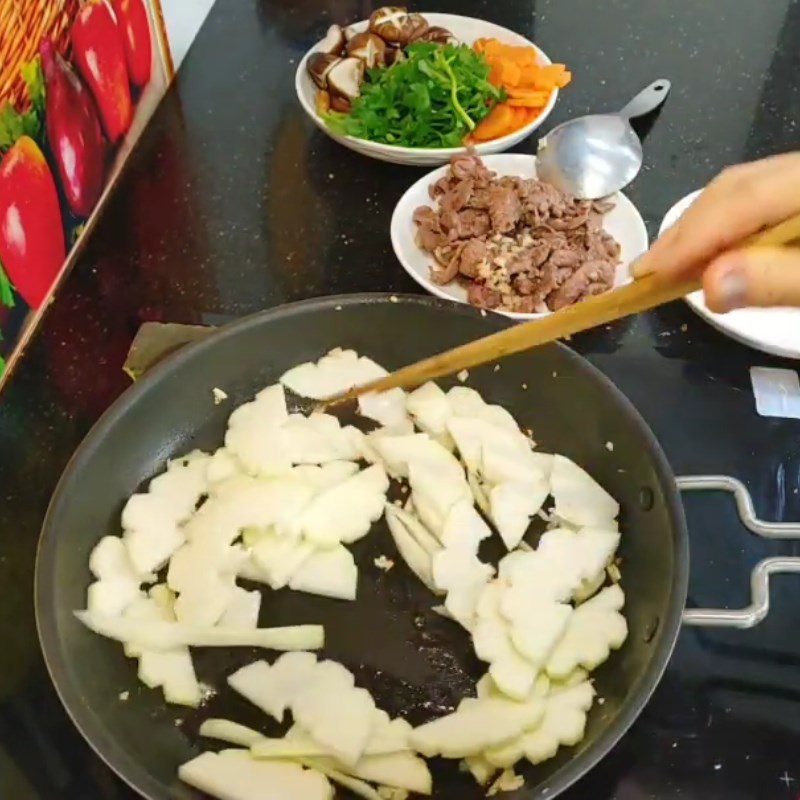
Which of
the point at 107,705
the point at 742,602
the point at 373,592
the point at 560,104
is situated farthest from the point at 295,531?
the point at 560,104

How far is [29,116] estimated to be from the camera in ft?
3.26

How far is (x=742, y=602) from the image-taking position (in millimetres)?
877

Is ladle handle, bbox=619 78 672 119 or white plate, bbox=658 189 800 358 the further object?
ladle handle, bbox=619 78 672 119

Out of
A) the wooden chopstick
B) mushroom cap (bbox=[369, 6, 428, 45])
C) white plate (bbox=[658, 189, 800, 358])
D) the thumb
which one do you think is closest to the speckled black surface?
white plate (bbox=[658, 189, 800, 358])

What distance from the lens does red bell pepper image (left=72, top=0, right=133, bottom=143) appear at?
1092 mm

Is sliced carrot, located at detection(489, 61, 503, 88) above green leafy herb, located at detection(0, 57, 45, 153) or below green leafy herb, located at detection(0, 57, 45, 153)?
below

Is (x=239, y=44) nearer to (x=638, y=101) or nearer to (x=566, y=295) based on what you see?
(x=638, y=101)

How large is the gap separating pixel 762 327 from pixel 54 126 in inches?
32.6

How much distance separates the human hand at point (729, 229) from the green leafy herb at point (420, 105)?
25.4 inches

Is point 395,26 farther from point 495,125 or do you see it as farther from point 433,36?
point 495,125

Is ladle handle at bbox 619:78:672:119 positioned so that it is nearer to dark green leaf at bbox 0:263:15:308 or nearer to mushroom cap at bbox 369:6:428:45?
mushroom cap at bbox 369:6:428:45

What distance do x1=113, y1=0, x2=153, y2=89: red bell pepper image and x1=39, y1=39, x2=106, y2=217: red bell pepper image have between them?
12 cm

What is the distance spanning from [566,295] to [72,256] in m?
0.60

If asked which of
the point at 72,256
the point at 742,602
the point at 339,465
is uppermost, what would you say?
the point at 72,256
